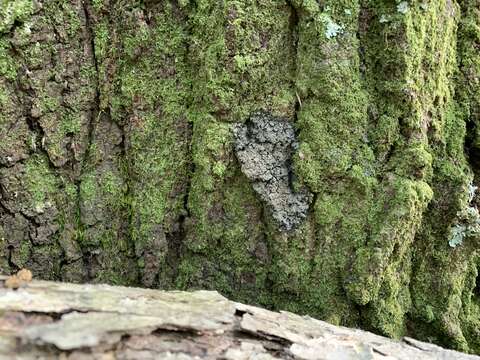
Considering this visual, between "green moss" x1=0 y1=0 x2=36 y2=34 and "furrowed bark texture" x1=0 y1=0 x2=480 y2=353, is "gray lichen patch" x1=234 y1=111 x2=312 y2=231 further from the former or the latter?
"green moss" x1=0 y1=0 x2=36 y2=34

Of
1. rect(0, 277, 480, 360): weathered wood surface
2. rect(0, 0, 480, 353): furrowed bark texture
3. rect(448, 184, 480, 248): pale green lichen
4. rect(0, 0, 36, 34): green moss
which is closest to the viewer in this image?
rect(0, 277, 480, 360): weathered wood surface

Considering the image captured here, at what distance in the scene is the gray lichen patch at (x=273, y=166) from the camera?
2.21m

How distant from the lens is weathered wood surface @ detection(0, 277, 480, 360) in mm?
1429

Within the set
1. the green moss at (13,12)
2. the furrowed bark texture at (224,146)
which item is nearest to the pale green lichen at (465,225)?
the furrowed bark texture at (224,146)

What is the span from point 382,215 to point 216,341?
3.28ft

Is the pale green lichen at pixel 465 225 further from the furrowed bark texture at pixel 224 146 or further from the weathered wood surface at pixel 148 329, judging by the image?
the weathered wood surface at pixel 148 329

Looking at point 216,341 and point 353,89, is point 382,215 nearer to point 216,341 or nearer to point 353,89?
point 353,89

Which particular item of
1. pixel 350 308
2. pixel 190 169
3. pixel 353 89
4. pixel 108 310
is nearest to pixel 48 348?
pixel 108 310

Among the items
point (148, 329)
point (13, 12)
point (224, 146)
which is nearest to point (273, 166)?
point (224, 146)

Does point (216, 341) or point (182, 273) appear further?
point (182, 273)

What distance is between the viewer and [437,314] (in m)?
2.43

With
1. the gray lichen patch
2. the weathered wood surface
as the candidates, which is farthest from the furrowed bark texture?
the weathered wood surface

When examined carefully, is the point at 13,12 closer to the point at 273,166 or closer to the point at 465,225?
the point at 273,166

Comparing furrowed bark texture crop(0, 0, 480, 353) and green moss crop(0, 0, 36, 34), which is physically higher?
green moss crop(0, 0, 36, 34)
